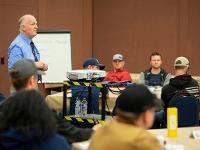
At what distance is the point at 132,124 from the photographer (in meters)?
2.27

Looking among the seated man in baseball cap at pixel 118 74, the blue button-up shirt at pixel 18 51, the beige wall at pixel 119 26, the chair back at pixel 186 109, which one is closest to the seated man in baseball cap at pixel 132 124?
the blue button-up shirt at pixel 18 51

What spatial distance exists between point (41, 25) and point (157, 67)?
285 cm

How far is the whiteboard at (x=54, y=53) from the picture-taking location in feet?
26.9

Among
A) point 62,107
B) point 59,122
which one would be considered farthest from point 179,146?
point 62,107

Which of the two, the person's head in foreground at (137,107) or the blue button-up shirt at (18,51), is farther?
the blue button-up shirt at (18,51)

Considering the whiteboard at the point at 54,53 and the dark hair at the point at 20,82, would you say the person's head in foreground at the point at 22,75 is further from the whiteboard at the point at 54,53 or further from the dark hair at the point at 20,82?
the whiteboard at the point at 54,53

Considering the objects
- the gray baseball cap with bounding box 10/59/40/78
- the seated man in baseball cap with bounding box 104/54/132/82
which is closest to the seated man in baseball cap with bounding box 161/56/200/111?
the seated man in baseball cap with bounding box 104/54/132/82

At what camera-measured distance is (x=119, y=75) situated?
24.3 ft

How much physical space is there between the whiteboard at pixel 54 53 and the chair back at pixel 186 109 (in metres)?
3.43

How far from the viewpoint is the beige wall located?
8.75 meters

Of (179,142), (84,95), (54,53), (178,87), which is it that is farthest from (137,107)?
(54,53)

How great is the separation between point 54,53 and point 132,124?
6.11 metres

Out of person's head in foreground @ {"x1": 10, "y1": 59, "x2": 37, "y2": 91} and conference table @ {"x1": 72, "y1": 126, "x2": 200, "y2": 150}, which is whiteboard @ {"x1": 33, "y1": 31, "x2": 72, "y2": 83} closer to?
conference table @ {"x1": 72, "y1": 126, "x2": 200, "y2": 150}

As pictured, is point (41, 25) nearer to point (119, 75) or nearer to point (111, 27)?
point (111, 27)
